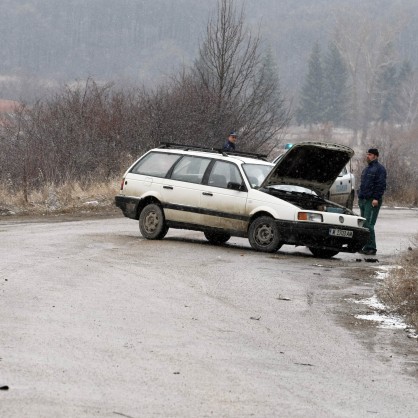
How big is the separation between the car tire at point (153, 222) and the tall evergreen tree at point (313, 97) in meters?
140

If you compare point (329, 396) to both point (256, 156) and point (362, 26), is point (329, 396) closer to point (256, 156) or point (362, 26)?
point (256, 156)

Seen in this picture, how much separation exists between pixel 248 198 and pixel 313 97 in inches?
5649

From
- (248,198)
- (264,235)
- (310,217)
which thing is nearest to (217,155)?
(248,198)

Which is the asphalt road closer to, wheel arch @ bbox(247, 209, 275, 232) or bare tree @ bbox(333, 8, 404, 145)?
wheel arch @ bbox(247, 209, 275, 232)

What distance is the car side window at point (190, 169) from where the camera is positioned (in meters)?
18.7

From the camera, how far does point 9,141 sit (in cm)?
3612

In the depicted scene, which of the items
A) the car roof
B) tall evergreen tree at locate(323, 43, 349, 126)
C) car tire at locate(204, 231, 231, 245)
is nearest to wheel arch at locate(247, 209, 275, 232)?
the car roof

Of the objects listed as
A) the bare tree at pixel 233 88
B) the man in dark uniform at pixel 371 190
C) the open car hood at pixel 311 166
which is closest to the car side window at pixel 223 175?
the open car hood at pixel 311 166

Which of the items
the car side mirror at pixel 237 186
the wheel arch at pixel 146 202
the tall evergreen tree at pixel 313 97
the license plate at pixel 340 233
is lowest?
the license plate at pixel 340 233

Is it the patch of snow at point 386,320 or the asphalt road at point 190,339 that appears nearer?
the asphalt road at point 190,339

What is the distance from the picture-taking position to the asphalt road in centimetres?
697

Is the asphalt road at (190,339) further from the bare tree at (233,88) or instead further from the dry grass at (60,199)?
the bare tree at (233,88)

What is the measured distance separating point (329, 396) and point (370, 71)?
5620 inches

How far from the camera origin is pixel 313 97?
160 m
